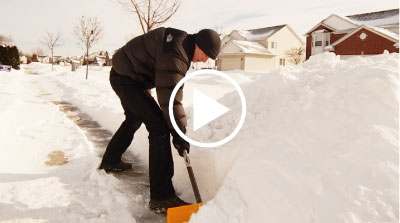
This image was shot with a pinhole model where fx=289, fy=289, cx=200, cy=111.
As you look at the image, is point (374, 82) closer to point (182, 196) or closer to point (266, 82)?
point (266, 82)

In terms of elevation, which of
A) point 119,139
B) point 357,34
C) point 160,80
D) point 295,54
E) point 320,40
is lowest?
point 119,139

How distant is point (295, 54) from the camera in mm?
38438

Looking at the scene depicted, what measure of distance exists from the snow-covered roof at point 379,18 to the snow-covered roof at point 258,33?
10.3m

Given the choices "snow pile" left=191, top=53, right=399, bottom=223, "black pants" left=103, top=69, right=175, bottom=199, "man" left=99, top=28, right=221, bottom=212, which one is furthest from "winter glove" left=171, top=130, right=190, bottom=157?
"snow pile" left=191, top=53, right=399, bottom=223

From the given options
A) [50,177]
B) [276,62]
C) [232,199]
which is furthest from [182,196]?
[276,62]

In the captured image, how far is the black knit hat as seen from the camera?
241 centimetres

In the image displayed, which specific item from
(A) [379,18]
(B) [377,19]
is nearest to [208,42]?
(B) [377,19]

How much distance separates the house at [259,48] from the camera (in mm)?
34228

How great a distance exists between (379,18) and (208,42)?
32.6 metres

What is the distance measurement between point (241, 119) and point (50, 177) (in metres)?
2.15

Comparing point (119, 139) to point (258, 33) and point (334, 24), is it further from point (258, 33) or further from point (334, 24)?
point (258, 33)

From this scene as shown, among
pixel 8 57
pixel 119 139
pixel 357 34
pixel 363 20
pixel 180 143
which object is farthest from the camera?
pixel 8 57

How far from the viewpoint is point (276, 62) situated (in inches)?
1543

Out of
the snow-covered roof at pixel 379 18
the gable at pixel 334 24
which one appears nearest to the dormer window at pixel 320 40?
the gable at pixel 334 24
